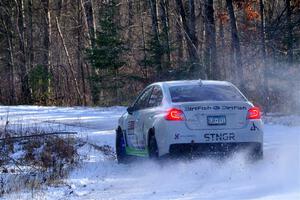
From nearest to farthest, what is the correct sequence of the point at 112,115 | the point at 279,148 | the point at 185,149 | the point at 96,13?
the point at 185,149 < the point at 279,148 < the point at 112,115 < the point at 96,13

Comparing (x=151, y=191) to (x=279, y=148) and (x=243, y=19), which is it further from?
(x=243, y=19)

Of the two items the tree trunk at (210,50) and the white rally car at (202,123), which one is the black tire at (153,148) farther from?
the tree trunk at (210,50)

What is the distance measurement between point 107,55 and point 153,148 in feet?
89.7

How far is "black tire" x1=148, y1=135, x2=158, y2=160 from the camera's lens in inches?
440

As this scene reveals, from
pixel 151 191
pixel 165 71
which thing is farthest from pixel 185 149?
pixel 165 71

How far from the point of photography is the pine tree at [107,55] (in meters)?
38.2

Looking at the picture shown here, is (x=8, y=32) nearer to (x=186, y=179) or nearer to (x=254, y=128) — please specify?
(x=254, y=128)

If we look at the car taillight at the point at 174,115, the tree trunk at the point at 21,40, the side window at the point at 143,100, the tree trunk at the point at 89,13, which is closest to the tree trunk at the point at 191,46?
the tree trunk at the point at 89,13

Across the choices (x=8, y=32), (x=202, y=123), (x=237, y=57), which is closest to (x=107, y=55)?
(x=237, y=57)

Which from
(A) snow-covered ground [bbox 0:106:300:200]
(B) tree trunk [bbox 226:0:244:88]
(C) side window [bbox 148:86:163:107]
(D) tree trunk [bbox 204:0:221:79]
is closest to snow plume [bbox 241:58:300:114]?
(B) tree trunk [bbox 226:0:244:88]

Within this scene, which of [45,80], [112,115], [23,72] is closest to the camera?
[112,115]

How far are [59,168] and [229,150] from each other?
3105 mm

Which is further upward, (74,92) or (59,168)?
(59,168)

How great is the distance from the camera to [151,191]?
965 centimetres
